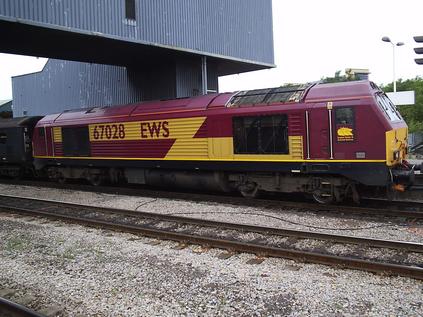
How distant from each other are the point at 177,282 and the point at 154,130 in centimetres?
835

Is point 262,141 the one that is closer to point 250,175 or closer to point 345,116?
point 250,175

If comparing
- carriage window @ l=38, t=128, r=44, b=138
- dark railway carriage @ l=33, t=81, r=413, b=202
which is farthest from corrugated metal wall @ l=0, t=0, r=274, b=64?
carriage window @ l=38, t=128, r=44, b=138

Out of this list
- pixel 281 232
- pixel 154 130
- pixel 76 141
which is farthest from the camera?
pixel 76 141

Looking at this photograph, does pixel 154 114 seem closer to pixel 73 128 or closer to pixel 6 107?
pixel 73 128

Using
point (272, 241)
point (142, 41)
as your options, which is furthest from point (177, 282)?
point (142, 41)

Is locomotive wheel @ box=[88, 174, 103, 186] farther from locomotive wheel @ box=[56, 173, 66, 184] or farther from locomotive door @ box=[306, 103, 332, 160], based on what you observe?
locomotive door @ box=[306, 103, 332, 160]

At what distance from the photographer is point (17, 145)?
20094 mm

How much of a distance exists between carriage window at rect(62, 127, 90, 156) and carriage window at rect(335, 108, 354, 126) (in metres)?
9.52

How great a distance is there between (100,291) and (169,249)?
2069mm

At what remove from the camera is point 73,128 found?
16734mm

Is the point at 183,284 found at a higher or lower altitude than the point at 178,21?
lower

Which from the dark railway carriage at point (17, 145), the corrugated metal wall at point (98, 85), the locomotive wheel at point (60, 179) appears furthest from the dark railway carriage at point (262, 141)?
the corrugated metal wall at point (98, 85)

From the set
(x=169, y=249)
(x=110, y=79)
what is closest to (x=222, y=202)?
(x=169, y=249)

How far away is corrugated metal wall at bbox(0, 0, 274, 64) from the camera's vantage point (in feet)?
53.5
